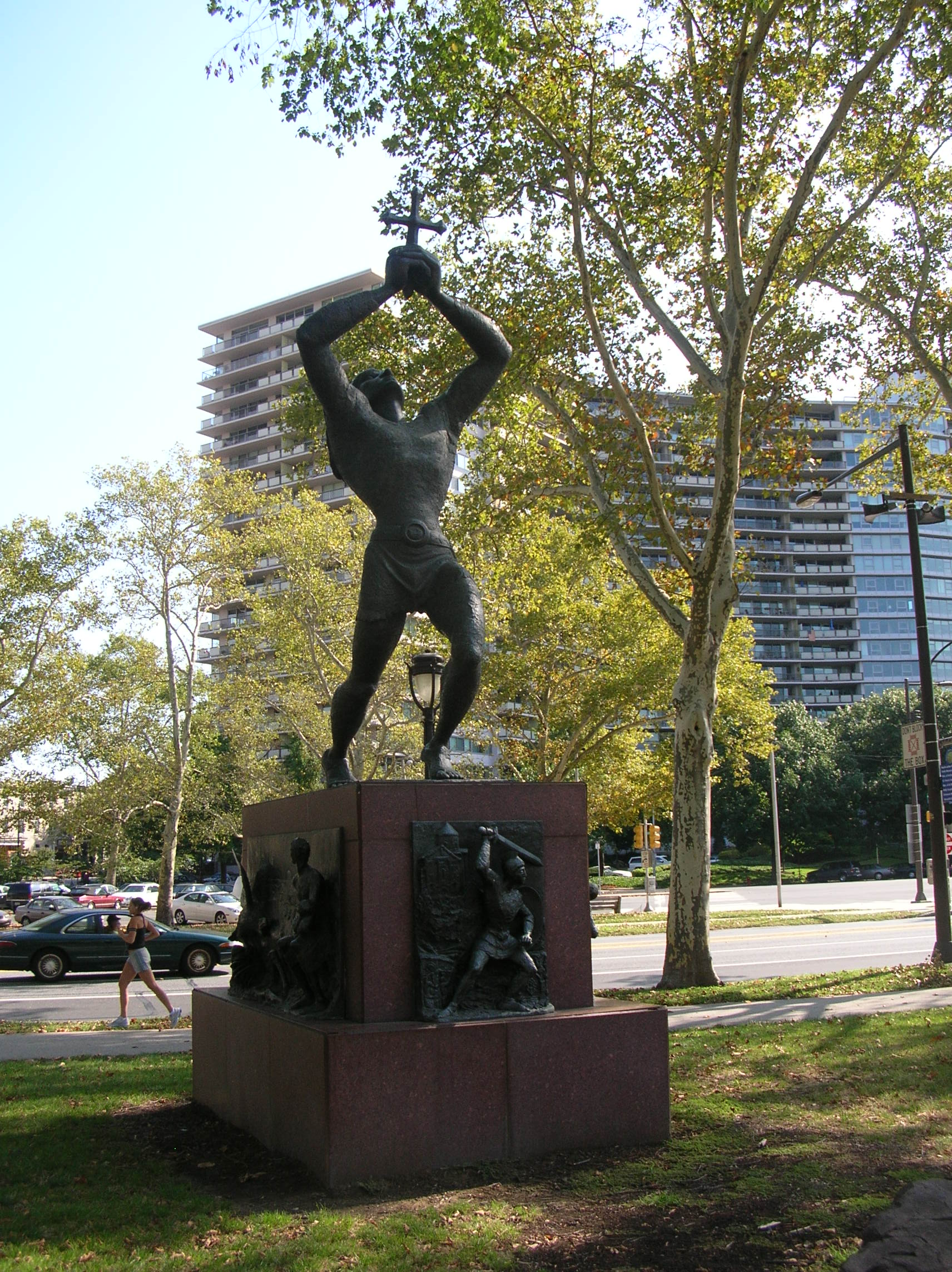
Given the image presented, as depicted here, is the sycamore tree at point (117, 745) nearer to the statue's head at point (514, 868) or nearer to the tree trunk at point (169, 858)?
the tree trunk at point (169, 858)

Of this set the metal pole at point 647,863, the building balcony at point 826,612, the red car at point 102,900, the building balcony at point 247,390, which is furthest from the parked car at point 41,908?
the building balcony at point 826,612

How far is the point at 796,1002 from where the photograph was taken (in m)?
12.1

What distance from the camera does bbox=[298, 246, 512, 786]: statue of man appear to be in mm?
6008

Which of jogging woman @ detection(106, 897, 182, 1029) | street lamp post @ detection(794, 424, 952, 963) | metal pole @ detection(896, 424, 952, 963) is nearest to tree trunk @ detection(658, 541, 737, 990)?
street lamp post @ detection(794, 424, 952, 963)

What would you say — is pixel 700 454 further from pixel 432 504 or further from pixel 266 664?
pixel 266 664

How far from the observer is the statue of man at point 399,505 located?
19.7 ft

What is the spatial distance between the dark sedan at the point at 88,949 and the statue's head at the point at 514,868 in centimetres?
1422

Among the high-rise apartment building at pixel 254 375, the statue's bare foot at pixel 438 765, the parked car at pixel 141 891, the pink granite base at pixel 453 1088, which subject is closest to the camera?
the pink granite base at pixel 453 1088

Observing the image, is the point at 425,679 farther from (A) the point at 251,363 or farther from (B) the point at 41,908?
(A) the point at 251,363

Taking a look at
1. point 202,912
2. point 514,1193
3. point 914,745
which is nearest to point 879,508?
point 914,745

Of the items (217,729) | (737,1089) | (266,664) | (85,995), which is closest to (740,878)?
(217,729)

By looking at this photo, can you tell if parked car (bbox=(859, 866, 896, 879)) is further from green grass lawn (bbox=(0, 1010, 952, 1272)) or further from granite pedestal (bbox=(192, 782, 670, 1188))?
granite pedestal (bbox=(192, 782, 670, 1188))

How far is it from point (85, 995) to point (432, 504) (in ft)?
44.4

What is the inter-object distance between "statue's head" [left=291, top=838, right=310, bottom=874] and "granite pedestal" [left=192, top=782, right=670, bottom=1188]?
15 centimetres
